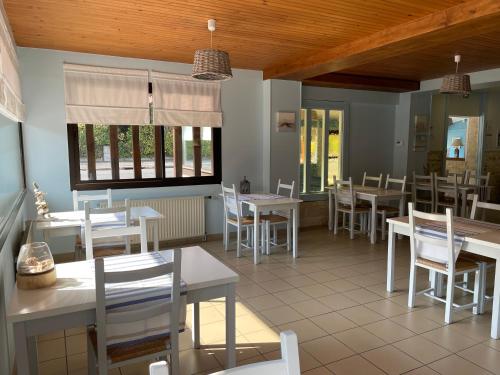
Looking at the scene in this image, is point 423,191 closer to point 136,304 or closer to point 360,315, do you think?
point 360,315

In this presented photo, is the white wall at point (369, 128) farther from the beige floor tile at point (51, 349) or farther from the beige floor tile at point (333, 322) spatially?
the beige floor tile at point (51, 349)

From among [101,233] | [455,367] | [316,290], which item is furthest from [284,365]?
[316,290]

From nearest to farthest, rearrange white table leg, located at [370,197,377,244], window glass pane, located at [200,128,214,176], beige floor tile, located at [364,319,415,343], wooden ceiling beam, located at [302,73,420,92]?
beige floor tile, located at [364,319,415,343] < white table leg, located at [370,197,377,244] < window glass pane, located at [200,128,214,176] < wooden ceiling beam, located at [302,73,420,92]

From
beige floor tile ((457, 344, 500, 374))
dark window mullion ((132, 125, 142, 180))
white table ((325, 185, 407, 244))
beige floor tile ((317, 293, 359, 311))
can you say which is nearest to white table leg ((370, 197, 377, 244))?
white table ((325, 185, 407, 244))

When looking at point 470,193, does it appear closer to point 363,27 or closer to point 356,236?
point 356,236

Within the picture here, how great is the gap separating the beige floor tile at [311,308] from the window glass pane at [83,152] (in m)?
3.03

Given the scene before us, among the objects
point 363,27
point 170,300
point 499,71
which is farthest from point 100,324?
point 499,71

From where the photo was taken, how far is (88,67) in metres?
4.54

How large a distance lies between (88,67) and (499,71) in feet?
18.3

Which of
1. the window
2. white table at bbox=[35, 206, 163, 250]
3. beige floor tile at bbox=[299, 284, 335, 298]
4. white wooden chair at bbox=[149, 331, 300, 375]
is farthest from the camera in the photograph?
the window

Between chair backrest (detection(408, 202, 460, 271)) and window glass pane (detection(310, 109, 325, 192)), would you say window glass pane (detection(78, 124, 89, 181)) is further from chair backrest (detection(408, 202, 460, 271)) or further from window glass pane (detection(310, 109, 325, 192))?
chair backrest (detection(408, 202, 460, 271))

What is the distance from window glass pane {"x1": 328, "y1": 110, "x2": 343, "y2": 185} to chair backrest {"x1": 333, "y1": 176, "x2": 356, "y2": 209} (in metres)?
0.76

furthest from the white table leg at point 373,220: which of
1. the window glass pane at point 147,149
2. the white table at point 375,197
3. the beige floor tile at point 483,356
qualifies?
the window glass pane at point 147,149

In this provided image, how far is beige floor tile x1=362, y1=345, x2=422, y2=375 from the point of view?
2402mm
